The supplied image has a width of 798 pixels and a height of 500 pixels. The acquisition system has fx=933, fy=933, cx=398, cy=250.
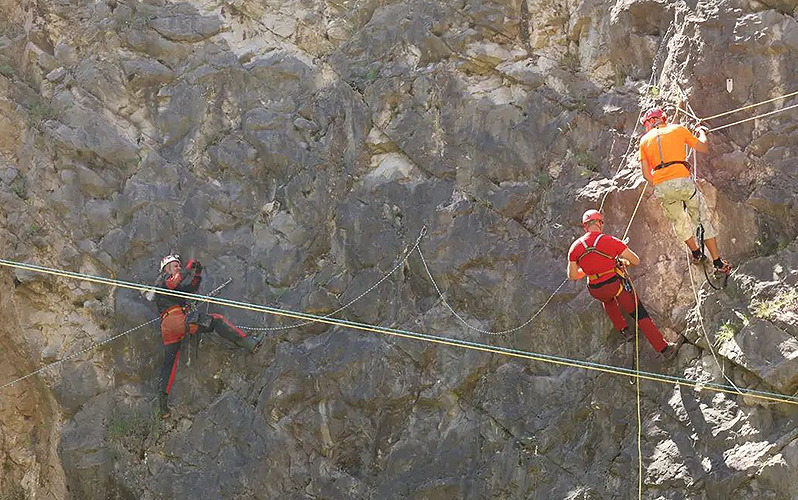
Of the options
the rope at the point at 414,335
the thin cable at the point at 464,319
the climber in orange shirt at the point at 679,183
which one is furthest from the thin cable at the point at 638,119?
the rope at the point at 414,335

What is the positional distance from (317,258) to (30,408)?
4.15 m

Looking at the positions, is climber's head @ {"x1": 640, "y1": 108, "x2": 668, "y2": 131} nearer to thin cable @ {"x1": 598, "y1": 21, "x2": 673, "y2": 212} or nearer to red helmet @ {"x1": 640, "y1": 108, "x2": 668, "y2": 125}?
red helmet @ {"x1": 640, "y1": 108, "x2": 668, "y2": 125}

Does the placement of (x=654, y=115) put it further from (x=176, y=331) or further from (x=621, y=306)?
(x=176, y=331)

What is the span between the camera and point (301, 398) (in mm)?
10648

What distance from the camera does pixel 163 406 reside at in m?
11.0

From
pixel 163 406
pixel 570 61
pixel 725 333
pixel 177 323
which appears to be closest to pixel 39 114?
pixel 177 323

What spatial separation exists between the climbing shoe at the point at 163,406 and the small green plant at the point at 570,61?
6146 mm

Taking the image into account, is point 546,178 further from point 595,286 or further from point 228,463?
point 228,463

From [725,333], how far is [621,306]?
108 centimetres

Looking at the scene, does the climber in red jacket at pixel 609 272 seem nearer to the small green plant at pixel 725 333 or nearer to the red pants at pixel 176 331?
the small green plant at pixel 725 333

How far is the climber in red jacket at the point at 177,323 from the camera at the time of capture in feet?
35.3

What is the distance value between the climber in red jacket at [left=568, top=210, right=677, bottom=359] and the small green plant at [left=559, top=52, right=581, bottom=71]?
2.49 metres

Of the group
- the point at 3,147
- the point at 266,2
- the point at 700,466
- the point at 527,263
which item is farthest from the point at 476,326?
the point at 3,147

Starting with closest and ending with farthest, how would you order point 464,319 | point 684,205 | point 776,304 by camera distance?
1. point 776,304
2. point 684,205
3. point 464,319
